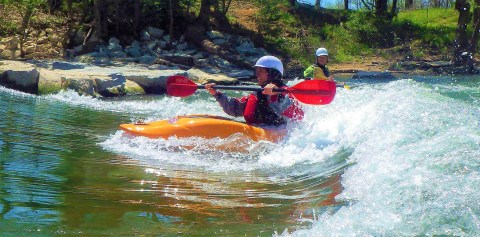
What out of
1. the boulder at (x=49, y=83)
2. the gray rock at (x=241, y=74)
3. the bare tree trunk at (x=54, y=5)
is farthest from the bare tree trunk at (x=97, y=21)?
the boulder at (x=49, y=83)

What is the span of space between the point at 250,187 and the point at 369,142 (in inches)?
56.9

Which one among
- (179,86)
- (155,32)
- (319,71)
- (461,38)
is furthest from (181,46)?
(179,86)

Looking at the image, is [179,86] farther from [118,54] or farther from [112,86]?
[118,54]

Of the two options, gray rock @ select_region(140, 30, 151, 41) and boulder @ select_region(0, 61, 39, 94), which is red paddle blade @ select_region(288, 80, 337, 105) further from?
gray rock @ select_region(140, 30, 151, 41)

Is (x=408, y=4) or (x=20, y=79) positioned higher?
(x=408, y=4)

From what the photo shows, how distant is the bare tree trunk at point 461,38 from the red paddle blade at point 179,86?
54.8 ft

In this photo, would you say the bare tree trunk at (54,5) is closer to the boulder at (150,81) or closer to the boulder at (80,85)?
the boulder at (150,81)

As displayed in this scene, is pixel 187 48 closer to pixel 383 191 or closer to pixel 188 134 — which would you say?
pixel 188 134

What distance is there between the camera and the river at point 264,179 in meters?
3.14

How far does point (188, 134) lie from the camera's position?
6.25 meters

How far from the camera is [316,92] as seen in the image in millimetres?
6512

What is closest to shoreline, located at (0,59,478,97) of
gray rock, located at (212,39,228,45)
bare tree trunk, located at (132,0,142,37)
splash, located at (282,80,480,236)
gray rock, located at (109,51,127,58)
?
gray rock, located at (109,51,127,58)

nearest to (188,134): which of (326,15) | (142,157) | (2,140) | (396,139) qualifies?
(142,157)

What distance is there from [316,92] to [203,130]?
127 cm
